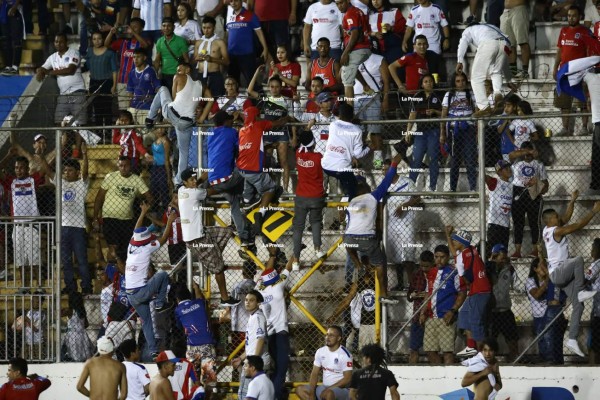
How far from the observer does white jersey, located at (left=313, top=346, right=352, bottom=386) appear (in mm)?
21203

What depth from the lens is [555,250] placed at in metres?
21.5

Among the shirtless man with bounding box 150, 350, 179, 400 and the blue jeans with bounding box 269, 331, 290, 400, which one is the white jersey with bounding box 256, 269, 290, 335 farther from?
the shirtless man with bounding box 150, 350, 179, 400

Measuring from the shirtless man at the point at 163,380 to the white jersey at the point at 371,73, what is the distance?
566 centimetres

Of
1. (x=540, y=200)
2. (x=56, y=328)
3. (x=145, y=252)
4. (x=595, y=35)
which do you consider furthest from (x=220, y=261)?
(x=595, y=35)

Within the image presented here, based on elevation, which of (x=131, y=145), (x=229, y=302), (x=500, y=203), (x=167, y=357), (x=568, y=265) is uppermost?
(x=131, y=145)

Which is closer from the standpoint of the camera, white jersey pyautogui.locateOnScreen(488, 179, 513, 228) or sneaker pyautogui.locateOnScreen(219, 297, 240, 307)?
white jersey pyautogui.locateOnScreen(488, 179, 513, 228)

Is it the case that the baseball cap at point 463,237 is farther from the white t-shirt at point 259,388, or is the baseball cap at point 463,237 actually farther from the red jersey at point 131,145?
the red jersey at point 131,145

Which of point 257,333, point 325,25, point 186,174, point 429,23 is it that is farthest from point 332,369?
point 429,23

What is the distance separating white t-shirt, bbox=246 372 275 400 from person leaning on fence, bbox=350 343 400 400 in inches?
43.3

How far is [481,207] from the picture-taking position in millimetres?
21891

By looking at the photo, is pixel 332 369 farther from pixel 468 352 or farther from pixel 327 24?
pixel 327 24

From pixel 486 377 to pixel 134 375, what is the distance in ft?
14.7

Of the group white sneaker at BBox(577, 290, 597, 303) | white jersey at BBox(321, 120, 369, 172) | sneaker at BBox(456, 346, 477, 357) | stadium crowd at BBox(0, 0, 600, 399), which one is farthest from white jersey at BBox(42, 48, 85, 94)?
white sneaker at BBox(577, 290, 597, 303)

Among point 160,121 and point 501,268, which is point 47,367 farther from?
point 501,268
